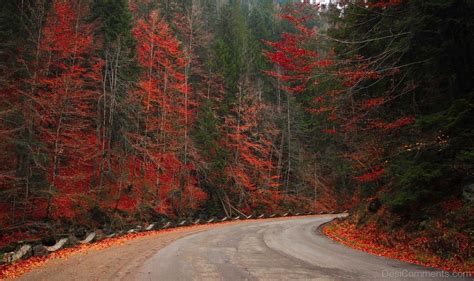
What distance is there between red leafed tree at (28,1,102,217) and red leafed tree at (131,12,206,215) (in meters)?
4.97

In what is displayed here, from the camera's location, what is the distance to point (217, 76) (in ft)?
125

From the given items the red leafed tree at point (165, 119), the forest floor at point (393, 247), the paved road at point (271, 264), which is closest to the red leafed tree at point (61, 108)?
the red leafed tree at point (165, 119)

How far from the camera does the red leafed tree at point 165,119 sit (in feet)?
88.4

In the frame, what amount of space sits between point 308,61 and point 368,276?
25.3ft

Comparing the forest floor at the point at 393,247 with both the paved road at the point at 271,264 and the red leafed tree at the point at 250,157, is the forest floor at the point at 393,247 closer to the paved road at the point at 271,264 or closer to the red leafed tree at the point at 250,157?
the paved road at the point at 271,264

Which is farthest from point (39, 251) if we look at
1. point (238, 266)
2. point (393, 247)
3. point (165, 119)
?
point (165, 119)

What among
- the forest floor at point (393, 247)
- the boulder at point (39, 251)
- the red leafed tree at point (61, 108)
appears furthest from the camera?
the red leafed tree at point (61, 108)

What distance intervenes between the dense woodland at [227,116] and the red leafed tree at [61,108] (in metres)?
0.13

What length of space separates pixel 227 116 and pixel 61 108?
804 inches

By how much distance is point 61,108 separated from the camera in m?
19.2

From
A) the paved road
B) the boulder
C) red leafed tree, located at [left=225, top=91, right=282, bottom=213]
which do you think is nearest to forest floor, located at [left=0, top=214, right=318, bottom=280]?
the boulder

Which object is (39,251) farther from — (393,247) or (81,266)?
(393,247)

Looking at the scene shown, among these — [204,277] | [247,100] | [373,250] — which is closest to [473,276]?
[373,250]

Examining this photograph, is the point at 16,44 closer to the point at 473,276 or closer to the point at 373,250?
the point at 373,250
